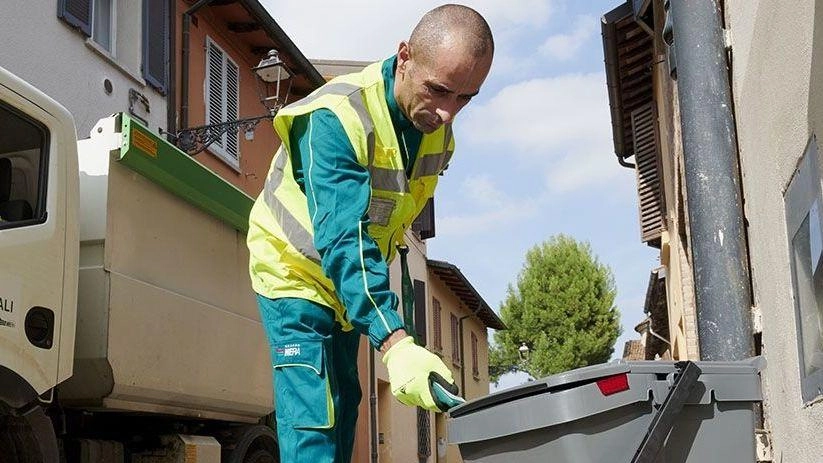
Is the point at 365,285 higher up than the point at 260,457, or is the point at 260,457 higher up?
the point at 365,285

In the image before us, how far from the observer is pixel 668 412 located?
254 cm

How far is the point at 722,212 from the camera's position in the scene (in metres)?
4.23

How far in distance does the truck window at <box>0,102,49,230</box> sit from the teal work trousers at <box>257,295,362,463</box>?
1.77m

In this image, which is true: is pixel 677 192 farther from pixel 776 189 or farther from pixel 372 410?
pixel 372 410

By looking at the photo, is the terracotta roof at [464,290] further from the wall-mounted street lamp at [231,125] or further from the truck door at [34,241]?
the truck door at [34,241]

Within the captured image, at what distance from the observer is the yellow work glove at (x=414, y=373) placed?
237 centimetres

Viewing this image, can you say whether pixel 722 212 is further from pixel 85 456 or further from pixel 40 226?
pixel 85 456

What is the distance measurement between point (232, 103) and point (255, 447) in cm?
803

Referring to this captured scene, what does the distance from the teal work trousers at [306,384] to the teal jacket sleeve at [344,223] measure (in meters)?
0.30

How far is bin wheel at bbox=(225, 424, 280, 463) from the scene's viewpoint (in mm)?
6223

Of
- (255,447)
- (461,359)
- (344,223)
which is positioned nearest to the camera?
(344,223)

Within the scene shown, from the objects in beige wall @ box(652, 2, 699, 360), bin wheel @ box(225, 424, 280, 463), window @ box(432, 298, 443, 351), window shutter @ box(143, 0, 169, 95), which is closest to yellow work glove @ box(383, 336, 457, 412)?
bin wheel @ box(225, 424, 280, 463)

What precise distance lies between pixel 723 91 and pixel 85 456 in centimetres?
325

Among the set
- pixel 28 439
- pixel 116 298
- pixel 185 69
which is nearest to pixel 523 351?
pixel 185 69
